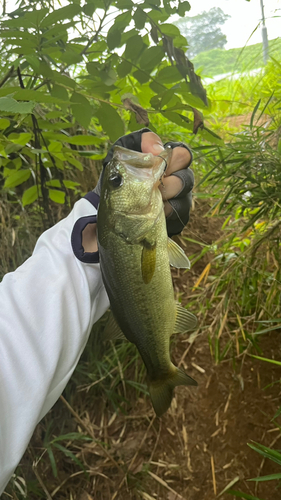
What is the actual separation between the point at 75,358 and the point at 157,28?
105 centimetres

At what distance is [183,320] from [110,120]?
68cm

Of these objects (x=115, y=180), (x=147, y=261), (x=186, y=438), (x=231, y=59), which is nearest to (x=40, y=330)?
(x=147, y=261)

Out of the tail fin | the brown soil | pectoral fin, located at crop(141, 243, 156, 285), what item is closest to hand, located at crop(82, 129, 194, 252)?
pectoral fin, located at crop(141, 243, 156, 285)

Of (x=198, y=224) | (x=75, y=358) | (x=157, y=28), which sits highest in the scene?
(x=157, y=28)

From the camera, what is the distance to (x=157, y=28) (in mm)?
1103

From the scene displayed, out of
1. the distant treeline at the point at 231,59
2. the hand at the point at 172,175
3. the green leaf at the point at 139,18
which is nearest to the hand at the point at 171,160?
the hand at the point at 172,175

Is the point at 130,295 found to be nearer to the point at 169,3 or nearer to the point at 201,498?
the point at 169,3

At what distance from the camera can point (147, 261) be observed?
96cm

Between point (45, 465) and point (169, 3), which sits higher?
point (169, 3)

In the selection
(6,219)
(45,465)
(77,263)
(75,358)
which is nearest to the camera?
(75,358)

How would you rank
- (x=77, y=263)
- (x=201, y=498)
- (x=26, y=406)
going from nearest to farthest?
(x=26, y=406)
(x=77, y=263)
(x=201, y=498)

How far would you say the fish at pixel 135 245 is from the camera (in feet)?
3.09

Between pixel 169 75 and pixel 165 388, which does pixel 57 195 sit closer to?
pixel 169 75

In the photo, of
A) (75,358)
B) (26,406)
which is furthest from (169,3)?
(26,406)
